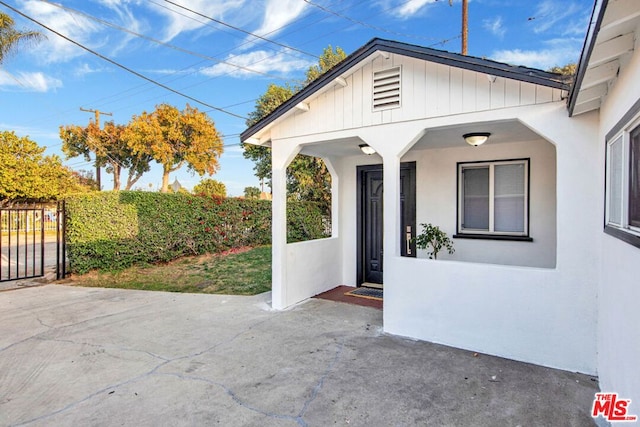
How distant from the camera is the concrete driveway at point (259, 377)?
279cm

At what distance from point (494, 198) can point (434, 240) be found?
1155 mm

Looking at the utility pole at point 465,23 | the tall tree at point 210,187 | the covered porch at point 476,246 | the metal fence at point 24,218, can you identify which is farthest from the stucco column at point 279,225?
the tall tree at point 210,187

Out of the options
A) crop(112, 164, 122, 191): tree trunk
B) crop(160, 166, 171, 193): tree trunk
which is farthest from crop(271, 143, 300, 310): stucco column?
crop(112, 164, 122, 191): tree trunk

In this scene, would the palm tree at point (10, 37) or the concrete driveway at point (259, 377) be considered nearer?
the concrete driveway at point (259, 377)

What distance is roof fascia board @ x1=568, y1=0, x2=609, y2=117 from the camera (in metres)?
1.81

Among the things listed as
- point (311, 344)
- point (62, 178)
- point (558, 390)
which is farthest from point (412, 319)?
point (62, 178)

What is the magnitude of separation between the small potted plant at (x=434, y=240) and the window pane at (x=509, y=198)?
0.78 metres

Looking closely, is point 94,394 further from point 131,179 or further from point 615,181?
point 131,179

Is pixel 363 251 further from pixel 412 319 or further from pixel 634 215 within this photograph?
pixel 634 215

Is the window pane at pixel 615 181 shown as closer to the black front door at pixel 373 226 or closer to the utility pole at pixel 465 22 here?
the black front door at pixel 373 226

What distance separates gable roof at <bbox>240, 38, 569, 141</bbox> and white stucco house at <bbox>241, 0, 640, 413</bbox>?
14mm

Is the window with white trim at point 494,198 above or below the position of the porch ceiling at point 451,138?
below

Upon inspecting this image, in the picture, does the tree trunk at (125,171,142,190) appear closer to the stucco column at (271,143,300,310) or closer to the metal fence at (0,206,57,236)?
the metal fence at (0,206,57,236)

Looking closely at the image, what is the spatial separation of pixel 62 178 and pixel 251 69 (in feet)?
42.4
